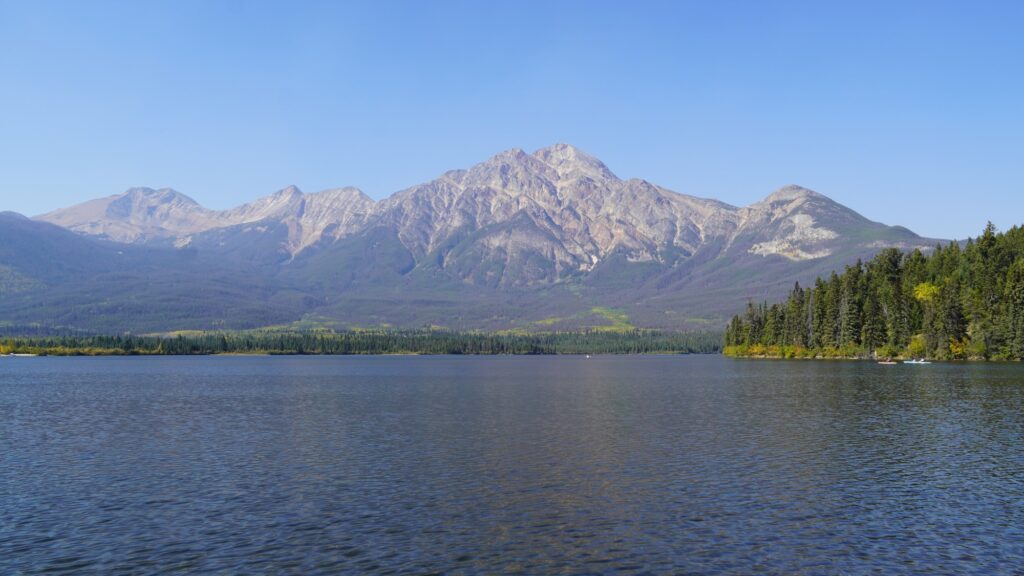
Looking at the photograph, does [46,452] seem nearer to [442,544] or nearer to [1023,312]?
[442,544]

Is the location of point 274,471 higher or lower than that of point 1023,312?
lower

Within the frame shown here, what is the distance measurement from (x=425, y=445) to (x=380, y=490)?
1807 centimetres

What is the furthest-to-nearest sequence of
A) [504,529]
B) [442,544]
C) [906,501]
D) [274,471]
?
[274,471]
[906,501]
[504,529]
[442,544]

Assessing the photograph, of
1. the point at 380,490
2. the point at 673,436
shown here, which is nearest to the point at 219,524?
the point at 380,490

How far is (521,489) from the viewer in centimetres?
4656

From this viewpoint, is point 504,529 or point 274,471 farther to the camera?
point 274,471

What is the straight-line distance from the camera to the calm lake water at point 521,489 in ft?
109

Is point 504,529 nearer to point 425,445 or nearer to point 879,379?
point 425,445

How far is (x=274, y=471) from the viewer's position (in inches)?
2074

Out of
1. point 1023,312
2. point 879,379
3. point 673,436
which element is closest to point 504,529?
point 673,436

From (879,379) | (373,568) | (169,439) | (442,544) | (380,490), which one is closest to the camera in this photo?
(373,568)

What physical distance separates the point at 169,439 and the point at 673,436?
150 feet

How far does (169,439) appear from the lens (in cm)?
6794

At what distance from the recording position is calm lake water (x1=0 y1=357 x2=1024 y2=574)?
33125 millimetres
